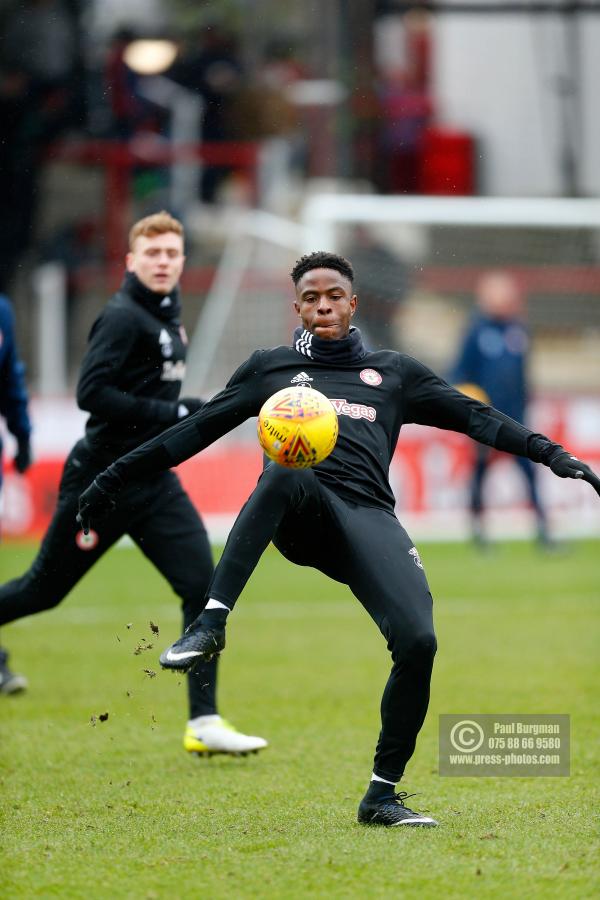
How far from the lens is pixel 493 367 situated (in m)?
15.3

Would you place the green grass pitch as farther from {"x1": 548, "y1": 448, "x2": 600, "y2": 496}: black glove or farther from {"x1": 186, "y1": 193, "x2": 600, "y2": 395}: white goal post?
{"x1": 186, "y1": 193, "x2": 600, "y2": 395}: white goal post

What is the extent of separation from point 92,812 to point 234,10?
18000 mm

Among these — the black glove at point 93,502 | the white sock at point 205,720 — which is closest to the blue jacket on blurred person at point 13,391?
the white sock at point 205,720

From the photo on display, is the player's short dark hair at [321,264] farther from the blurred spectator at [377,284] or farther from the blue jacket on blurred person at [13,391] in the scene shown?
the blurred spectator at [377,284]

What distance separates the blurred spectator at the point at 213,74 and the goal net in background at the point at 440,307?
7.32ft

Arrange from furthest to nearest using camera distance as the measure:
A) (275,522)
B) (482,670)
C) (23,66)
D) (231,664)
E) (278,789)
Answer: (23,66) < (231,664) < (482,670) < (278,789) < (275,522)

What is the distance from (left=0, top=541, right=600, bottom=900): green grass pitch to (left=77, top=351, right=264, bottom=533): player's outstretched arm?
1195 mm

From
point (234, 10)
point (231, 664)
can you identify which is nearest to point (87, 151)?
point (234, 10)

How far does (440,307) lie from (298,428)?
46.0 feet

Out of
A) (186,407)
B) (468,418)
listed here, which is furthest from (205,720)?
(468,418)

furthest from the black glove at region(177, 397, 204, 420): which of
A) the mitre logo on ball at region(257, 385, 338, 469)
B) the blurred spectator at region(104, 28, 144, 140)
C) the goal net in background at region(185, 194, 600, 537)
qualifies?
the blurred spectator at region(104, 28, 144, 140)

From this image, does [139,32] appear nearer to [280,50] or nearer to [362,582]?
[280,50]

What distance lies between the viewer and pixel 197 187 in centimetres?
2120

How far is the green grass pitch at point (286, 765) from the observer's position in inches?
187
